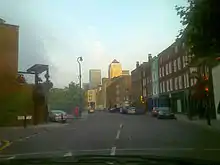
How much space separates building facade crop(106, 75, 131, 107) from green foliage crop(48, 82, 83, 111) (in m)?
37.1

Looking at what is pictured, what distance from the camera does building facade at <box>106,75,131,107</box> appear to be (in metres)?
121

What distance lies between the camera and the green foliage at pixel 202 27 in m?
14.3

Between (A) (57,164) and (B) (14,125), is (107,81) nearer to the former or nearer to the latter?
(B) (14,125)

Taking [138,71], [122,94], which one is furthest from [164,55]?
[122,94]

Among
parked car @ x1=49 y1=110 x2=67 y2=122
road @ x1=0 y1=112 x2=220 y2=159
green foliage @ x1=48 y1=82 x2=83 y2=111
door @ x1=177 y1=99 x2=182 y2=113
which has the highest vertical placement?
green foliage @ x1=48 y1=82 x2=83 y2=111

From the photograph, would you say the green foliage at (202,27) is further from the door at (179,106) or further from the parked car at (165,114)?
the door at (179,106)

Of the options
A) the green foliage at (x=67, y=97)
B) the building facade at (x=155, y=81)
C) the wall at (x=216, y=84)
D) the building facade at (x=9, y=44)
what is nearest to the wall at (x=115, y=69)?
the green foliage at (x=67, y=97)

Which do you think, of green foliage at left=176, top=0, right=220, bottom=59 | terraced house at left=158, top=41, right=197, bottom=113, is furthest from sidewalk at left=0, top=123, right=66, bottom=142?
terraced house at left=158, top=41, right=197, bottom=113

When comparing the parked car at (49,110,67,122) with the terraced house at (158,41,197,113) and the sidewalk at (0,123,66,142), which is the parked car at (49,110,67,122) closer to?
the sidewalk at (0,123,66,142)

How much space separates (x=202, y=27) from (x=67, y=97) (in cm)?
6133

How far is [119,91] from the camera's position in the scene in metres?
131

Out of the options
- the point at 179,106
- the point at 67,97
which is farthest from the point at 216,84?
the point at 67,97

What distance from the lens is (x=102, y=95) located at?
534 ft

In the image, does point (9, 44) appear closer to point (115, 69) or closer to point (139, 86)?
point (139, 86)
